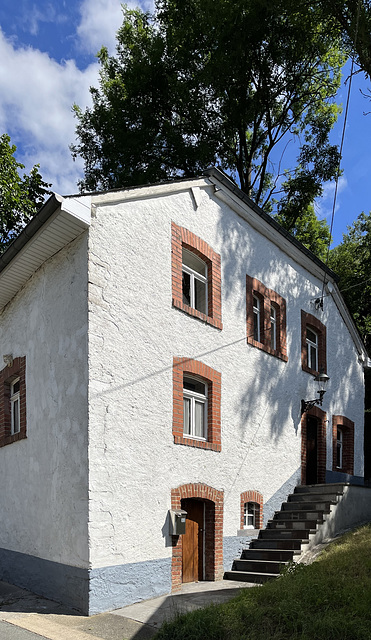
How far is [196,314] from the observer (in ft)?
36.7

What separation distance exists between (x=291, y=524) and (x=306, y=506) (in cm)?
91

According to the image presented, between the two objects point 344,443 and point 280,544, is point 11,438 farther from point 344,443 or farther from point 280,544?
point 344,443

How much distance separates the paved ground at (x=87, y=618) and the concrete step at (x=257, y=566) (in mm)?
1357

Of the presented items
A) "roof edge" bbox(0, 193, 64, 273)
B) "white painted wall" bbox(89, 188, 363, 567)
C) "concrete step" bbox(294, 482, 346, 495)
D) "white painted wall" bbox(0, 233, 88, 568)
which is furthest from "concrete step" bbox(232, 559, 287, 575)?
"roof edge" bbox(0, 193, 64, 273)

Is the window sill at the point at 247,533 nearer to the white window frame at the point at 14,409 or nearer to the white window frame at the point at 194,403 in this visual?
the white window frame at the point at 194,403

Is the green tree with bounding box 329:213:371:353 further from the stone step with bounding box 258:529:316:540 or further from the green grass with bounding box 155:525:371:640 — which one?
the green grass with bounding box 155:525:371:640

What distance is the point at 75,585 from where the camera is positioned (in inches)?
328

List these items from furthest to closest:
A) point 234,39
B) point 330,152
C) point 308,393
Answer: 1. point 330,152
2. point 234,39
3. point 308,393

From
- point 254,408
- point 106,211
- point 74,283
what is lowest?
point 254,408

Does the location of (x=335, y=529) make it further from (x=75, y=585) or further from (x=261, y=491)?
(x=75, y=585)

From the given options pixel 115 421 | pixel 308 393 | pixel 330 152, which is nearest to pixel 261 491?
pixel 308 393

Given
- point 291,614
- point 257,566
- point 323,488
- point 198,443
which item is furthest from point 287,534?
point 291,614

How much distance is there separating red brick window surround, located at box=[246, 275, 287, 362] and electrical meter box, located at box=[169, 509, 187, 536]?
4.52 meters

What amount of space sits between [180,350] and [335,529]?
541 centimetres
